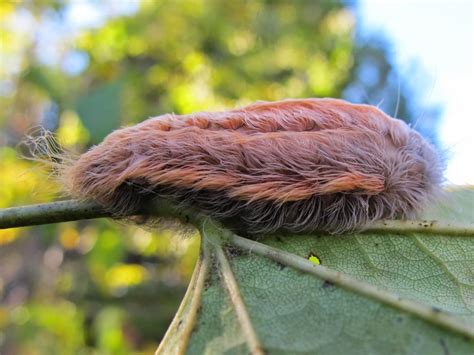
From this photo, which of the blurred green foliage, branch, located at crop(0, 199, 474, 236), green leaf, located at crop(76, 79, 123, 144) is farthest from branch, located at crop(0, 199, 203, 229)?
the blurred green foliage

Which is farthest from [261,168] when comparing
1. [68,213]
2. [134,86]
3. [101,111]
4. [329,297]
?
[134,86]

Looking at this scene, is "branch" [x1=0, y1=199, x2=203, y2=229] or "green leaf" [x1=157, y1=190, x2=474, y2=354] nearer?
"green leaf" [x1=157, y1=190, x2=474, y2=354]

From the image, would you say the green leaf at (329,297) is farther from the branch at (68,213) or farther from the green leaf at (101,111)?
the green leaf at (101,111)

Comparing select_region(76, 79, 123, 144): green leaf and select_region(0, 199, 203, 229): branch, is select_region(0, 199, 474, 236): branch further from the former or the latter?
select_region(76, 79, 123, 144): green leaf

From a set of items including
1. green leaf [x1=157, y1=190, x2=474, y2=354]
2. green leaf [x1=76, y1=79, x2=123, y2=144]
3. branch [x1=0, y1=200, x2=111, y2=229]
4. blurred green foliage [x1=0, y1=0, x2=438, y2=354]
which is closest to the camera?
green leaf [x1=157, y1=190, x2=474, y2=354]

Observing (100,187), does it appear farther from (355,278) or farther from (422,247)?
(422,247)

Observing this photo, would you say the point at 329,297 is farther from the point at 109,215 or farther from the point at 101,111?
the point at 101,111

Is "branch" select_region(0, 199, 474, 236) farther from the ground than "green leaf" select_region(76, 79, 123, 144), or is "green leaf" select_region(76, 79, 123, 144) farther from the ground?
"branch" select_region(0, 199, 474, 236)
